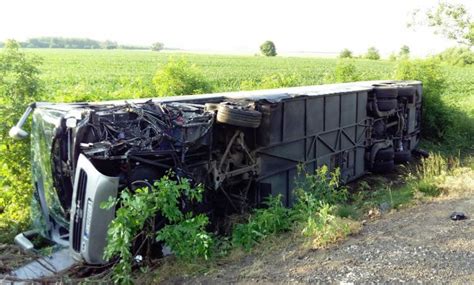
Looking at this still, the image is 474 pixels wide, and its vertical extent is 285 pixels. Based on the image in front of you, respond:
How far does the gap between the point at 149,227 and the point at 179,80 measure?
26.9 feet

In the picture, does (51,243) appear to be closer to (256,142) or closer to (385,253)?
(256,142)

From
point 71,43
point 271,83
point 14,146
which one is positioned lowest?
point 14,146

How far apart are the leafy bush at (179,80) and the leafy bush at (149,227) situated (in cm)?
768

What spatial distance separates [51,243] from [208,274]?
101 inches

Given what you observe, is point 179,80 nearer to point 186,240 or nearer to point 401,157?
point 401,157

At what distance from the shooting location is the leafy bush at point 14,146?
24.5 ft

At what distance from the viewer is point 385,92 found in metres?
11.3

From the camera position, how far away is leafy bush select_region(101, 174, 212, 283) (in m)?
4.52

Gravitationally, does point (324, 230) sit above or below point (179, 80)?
below

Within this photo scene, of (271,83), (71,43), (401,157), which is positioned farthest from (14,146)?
(71,43)

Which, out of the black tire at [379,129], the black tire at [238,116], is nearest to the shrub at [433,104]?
the black tire at [379,129]

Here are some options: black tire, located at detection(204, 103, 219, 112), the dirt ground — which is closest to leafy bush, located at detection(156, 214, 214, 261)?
the dirt ground

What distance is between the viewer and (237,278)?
15.4ft

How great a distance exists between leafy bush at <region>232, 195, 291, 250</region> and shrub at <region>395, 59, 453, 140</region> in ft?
37.3
